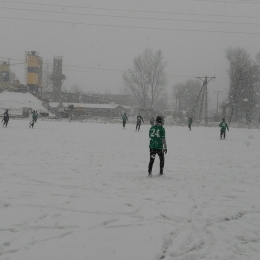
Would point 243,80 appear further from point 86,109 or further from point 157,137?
point 157,137

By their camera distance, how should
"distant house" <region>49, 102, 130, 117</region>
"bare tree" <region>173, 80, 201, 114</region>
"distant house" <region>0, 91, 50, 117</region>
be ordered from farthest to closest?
1. "bare tree" <region>173, 80, 201, 114</region>
2. "distant house" <region>49, 102, 130, 117</region>
3. "distant house" <region>0, 91, 50, 117</region>

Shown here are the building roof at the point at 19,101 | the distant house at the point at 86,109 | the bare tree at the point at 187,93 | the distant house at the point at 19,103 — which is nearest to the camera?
the distant house at the point at 19,103

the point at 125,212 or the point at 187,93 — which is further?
the point at 187,93

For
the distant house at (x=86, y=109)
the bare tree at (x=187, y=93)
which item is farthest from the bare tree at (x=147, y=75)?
the bare tree at (x=187, y=93)

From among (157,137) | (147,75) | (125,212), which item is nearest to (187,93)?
(147,75)

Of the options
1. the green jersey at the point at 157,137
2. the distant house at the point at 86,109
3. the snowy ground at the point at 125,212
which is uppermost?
the distant house at the point at 86,109

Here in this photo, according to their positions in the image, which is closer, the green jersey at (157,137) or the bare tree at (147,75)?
the green jersey at (157,137)

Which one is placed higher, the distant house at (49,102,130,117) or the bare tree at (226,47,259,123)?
the bare tree at (226,47,259,123)

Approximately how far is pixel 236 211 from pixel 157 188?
204 cm

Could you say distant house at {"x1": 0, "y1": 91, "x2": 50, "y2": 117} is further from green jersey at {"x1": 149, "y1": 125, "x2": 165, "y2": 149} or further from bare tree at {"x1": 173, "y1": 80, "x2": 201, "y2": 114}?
bare tree at {"x1": 173, "y1": 80, "x2": 201, "y2": 114}

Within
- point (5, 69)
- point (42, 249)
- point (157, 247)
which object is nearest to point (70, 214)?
point (42, 249)

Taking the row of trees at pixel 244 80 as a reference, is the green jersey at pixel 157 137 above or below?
below

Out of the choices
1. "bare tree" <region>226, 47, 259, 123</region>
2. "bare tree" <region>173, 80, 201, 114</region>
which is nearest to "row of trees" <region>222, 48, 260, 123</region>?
"bare tree" <region>226, 47, 259, 123</region>

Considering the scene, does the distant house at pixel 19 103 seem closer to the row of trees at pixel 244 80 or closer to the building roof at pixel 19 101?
the building roof at pixel 19 101
